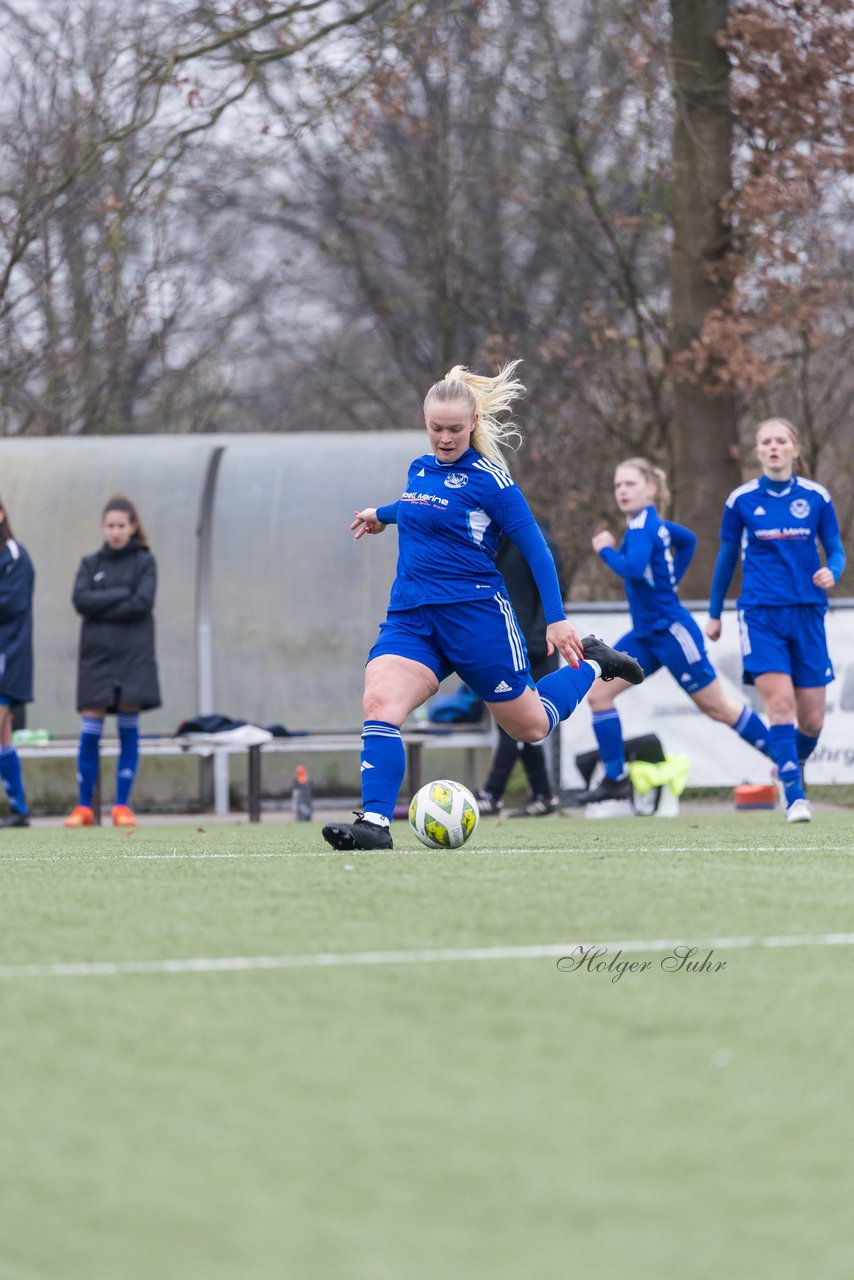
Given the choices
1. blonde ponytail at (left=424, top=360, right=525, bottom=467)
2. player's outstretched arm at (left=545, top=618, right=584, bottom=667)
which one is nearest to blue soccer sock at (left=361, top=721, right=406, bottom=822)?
player's outstretched arm at (left=545, top=618, right=584, bottom=667)

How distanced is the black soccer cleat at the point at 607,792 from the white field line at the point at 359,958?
7209 mm

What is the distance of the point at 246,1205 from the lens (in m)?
2.27

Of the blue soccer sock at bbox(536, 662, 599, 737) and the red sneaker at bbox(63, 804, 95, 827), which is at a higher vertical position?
the blue soccer sock at bbox(536, 662, 599, 737)

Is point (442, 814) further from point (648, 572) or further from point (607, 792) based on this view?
point (607, 792)

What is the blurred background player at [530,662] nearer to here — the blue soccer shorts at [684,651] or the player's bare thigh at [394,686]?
the blue soccer shorts at [684,651]

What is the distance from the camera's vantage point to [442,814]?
686cm

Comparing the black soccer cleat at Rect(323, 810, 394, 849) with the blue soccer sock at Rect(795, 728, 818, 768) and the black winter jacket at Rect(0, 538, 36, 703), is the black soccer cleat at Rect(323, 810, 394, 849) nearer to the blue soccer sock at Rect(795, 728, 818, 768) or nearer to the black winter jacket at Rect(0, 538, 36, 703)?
the blue soccer sock at Rect(795, 728, 818, 768)

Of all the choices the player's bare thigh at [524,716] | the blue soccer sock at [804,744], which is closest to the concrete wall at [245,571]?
the blue soccer sock at [804,744]

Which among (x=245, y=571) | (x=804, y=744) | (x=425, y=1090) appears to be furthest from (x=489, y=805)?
(x=425, y=1090)

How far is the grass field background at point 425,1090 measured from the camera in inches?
85.1

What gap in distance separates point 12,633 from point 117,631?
0.65 metres

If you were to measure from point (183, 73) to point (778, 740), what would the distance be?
9563mm

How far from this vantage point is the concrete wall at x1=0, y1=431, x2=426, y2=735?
14.8 m

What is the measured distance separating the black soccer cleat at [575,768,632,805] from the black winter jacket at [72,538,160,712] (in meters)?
2.73
